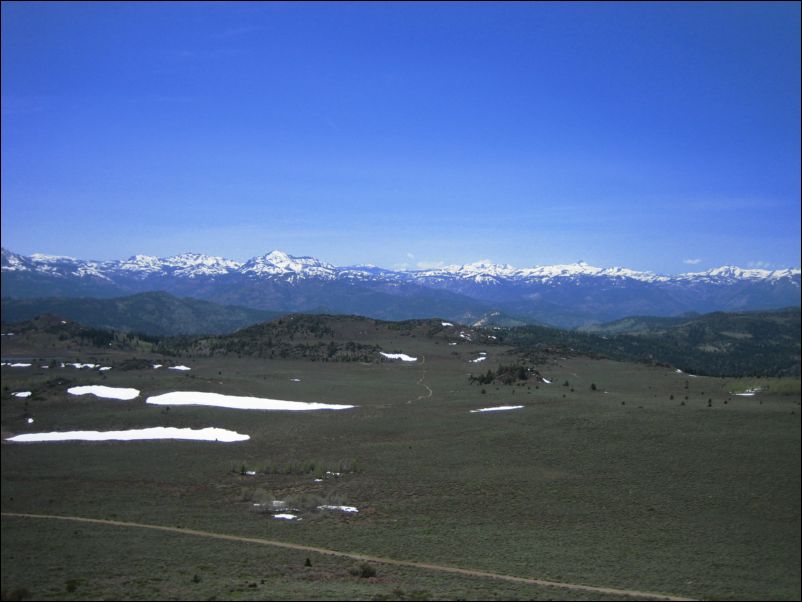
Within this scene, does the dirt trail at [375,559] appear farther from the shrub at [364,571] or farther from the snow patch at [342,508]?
the snow patch at [342,508]

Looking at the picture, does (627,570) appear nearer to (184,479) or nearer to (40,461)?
(184,479)

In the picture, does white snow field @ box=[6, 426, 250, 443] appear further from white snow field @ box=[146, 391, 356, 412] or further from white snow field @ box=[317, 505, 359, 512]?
white snow field @ box=[317, 505, 359, 512]

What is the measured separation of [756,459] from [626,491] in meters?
6.49

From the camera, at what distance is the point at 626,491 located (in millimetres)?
26000

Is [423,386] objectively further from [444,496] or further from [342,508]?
[342,508]

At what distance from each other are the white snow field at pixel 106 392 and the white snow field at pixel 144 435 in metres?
12.3

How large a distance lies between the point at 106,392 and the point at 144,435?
1642 cm

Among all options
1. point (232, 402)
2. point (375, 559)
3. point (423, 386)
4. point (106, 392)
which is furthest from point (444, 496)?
point (423, 386)

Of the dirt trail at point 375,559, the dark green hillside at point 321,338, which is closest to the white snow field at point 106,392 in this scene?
the dirt trail at point 375,559

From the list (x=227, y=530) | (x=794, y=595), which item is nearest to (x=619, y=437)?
(x=794, y=595)

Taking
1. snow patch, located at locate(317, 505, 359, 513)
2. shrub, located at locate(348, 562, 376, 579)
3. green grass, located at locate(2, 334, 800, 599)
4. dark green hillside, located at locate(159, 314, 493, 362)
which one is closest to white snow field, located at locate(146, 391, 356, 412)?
green grass, located at locate(2, 334, 800, 599)

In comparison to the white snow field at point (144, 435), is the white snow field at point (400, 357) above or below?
below

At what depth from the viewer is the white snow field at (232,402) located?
55.8 m

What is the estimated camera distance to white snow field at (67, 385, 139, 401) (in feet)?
172
